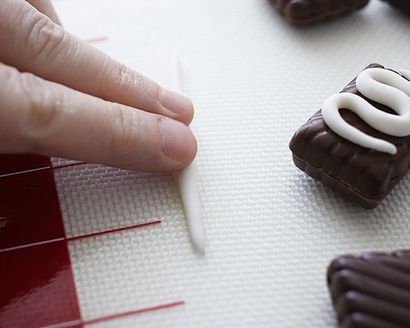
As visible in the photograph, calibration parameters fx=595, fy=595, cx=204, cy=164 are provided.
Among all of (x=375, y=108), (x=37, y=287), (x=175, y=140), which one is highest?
(x=375, y=108)

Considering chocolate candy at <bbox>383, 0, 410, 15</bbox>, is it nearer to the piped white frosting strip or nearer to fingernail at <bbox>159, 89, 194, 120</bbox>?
the piped white frosting strip

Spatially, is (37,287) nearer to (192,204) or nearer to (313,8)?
(192,204)

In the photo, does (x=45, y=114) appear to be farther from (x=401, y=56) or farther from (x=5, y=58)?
(x=401, y=56)

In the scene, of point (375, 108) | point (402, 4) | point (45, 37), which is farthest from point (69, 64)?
point (402, 4)

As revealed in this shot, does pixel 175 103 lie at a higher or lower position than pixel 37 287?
higher

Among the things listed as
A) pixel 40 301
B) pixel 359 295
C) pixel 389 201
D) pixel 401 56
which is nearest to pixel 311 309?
pixel 359 295

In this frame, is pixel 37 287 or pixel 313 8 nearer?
pixel 37 287

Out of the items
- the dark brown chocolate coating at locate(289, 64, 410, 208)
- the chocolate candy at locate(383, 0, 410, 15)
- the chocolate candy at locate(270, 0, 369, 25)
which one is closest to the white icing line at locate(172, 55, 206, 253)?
the dark brown chocolate coating at locate(289, 64, 410, 208)

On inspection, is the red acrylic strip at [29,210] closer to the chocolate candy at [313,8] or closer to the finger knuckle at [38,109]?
the finger knuckle at [38,109]
